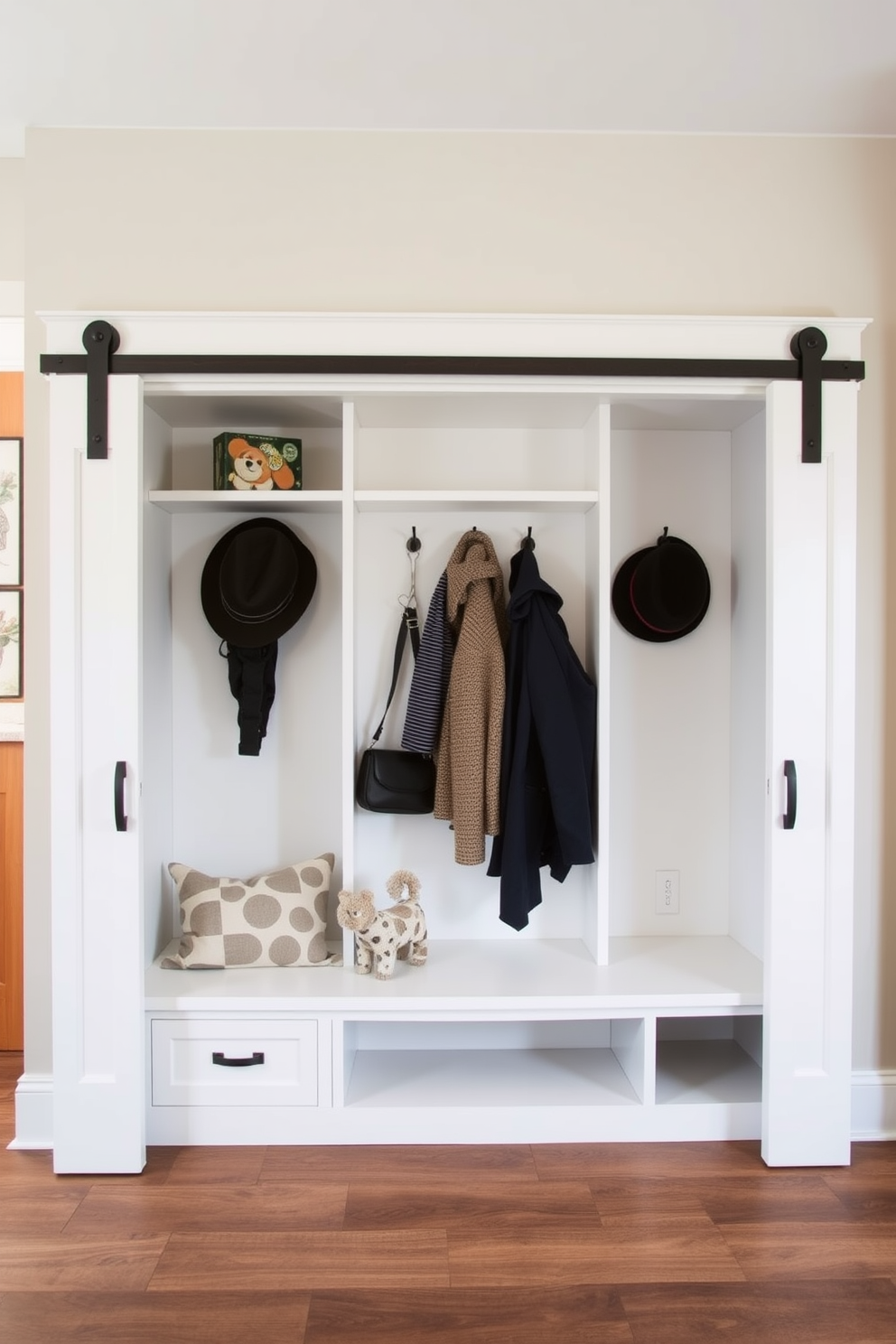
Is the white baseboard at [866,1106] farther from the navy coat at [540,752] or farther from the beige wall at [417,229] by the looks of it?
the navy coat at [540,752]

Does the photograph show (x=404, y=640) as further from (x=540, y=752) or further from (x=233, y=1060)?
(x=233, y=1060)

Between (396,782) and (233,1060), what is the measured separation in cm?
87

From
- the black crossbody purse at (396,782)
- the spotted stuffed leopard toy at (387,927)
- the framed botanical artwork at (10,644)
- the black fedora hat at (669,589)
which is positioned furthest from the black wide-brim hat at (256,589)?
the black fedora hat at (669,589)

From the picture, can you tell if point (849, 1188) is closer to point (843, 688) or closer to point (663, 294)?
point (843, 688)

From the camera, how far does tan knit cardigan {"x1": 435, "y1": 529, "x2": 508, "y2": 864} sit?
102 inches

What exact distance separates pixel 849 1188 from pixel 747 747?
3.88 ft

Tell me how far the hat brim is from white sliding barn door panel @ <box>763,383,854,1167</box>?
46 centimetres

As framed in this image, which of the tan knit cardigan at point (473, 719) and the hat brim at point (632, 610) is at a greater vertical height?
the hat brim at point (632, 610)

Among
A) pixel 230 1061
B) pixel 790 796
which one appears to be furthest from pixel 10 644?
pixel 790 796

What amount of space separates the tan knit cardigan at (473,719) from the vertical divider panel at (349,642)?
296mm

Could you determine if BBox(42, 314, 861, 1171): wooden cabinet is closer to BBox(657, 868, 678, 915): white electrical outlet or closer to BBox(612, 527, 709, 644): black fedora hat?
BBox(657, 868, 678, 915): white electrical outlet

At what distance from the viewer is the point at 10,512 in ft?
10.5

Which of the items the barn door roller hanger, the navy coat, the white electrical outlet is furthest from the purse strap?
the white electrical outlet

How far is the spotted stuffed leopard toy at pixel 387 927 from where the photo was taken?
98.7 inches
